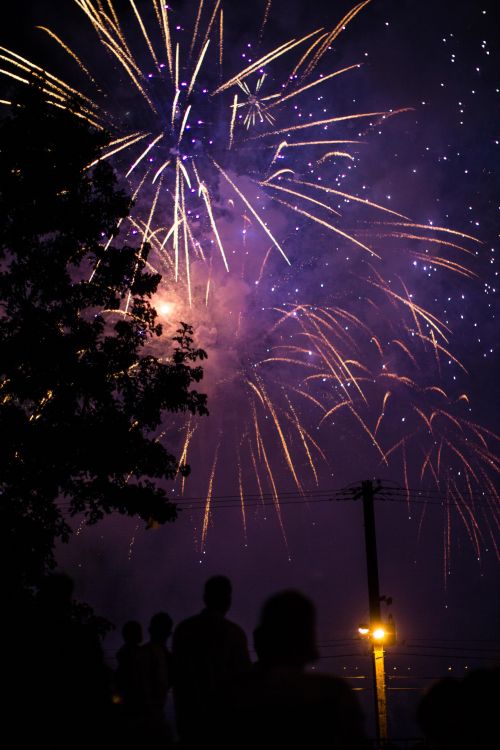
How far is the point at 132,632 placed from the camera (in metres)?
6.38

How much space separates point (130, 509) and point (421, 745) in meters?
6.53

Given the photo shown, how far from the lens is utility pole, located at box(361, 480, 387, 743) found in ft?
60.6

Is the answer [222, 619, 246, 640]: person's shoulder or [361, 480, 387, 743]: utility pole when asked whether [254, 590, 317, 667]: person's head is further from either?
[361, 480, 387, 743]: utility pole

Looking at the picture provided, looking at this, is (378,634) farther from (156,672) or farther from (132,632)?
(156,672)

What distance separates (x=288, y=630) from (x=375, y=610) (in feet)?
61.5

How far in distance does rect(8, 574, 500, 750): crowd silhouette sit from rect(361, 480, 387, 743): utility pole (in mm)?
15033

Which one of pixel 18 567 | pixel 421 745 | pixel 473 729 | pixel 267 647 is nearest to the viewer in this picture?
pixel 267 647

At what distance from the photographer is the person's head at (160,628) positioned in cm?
611

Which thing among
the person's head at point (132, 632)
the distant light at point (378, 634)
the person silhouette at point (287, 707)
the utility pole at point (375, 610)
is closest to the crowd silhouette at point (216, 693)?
the person silhouette at point (287, 707)

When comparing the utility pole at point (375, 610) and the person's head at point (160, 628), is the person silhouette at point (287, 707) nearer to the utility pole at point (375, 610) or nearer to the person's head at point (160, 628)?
the person's head at point (160, 628)

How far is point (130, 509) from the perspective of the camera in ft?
42.4

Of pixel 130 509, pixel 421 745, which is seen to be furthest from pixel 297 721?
pixel 130 509

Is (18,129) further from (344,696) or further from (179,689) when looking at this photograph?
(344,696)

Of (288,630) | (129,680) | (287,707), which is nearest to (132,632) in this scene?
(129,680)
